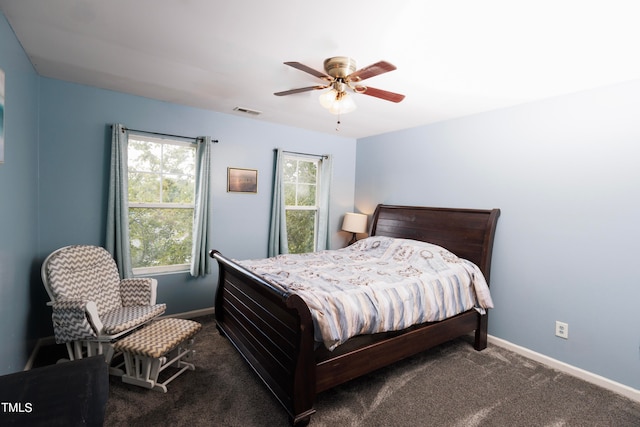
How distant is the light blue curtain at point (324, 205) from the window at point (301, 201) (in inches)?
4.5

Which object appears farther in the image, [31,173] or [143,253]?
[143,253]

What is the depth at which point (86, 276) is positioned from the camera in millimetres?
2598

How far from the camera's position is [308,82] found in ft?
8.57

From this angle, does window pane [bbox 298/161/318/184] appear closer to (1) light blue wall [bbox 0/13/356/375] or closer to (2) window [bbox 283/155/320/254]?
(2) window [bbox 283/155/320/254]

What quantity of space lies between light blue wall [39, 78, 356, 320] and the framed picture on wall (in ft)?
0.20

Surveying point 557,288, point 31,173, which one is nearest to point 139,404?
point 31,173

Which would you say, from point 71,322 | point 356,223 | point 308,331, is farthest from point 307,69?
point 356,223

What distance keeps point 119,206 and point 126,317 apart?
112cm

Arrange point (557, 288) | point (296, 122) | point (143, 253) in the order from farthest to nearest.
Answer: point (296, 122), point (143, 253), point (557, 288)

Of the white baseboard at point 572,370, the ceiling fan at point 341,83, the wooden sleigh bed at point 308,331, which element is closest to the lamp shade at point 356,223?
the wooden sleigh bed at point 308,331

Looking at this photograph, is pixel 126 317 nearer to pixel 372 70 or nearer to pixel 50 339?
pixel 50 339

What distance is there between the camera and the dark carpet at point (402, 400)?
196 centimetres

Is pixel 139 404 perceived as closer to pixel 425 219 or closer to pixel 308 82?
pixel 308 82

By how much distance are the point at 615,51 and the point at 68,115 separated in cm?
432
